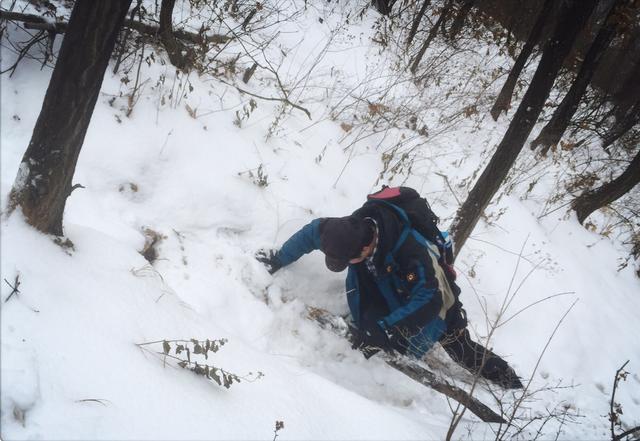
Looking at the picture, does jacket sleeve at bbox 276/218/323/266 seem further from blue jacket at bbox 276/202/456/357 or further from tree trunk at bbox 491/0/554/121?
tree trunk at bbox 491/0/554/121

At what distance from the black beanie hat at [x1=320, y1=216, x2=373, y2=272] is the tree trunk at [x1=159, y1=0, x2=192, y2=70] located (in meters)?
1.85

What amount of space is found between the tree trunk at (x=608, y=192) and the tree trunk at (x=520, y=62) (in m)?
1.95

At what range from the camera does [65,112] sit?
1.14 metres

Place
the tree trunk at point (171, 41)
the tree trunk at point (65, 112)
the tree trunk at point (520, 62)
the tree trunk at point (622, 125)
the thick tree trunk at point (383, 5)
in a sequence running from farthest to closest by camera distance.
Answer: the thick tree trunk at point (383, 5) → the tree trunk at point (622, 125) → the tree trunk at point (520, 62) → the tree trunk at point (171, 41) → the tree trunk at point (65, 112)

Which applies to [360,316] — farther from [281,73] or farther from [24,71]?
[281,73]

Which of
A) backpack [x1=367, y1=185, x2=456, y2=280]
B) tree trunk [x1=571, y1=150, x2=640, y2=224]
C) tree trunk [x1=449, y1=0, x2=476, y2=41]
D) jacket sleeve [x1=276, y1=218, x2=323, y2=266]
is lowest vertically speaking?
jacket sleeve [x1=276, y1=218, x2=323, y2=266]

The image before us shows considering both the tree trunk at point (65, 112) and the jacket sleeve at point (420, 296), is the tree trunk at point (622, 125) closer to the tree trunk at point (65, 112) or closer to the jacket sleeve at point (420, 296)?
the jacket sleeve at point (420, 296)

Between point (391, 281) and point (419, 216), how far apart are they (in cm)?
46

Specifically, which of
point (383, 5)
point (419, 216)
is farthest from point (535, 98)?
point (383, 5)

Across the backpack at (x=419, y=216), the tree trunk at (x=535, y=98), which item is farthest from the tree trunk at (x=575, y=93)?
the backpack at (x=419, y=216)

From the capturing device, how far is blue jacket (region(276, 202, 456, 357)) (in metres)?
2.31

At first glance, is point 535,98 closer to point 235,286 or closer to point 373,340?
point 373,340

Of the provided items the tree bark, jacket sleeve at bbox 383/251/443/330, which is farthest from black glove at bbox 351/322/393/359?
the tree bark

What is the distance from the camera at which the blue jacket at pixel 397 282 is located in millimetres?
2307
